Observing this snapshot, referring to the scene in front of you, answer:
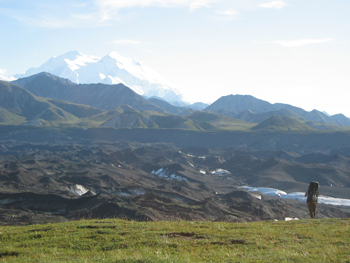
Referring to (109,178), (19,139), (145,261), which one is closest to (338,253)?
(145,261)

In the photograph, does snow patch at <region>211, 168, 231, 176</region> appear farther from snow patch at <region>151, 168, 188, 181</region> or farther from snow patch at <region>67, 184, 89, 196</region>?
snow patch at <region>67, 184, 89, 196</region>

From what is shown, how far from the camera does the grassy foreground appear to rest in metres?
8.67

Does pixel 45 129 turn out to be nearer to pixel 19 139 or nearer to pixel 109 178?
pixel 19 139

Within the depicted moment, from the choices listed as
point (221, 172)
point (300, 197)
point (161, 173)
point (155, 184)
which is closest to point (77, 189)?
point (155, 184)

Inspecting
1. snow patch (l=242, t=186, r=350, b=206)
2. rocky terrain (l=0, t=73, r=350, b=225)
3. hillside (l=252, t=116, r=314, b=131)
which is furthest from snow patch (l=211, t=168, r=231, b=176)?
hillside (l=252, t=116, r=314, b=131)

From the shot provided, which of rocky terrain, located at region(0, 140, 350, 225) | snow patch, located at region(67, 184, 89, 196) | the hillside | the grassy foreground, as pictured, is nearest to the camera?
the grassy foreground

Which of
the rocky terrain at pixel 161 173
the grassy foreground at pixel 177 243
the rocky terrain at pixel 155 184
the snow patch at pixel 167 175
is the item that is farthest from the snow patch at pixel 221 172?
the grassy foreground at pixel 177 243

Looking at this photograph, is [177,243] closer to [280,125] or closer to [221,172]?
[221,172]

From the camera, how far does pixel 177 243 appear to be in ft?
33.1

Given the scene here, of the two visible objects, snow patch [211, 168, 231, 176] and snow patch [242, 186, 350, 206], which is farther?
snow patch [211, 168, 231, 176]

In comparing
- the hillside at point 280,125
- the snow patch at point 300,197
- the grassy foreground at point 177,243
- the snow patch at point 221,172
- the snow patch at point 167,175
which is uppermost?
the hillside at point 280,125

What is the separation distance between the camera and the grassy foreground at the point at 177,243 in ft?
28.5

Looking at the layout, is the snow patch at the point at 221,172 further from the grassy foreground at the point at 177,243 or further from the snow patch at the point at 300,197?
the grassy foreground at the point at 177,243

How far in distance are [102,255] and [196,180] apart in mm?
72776
